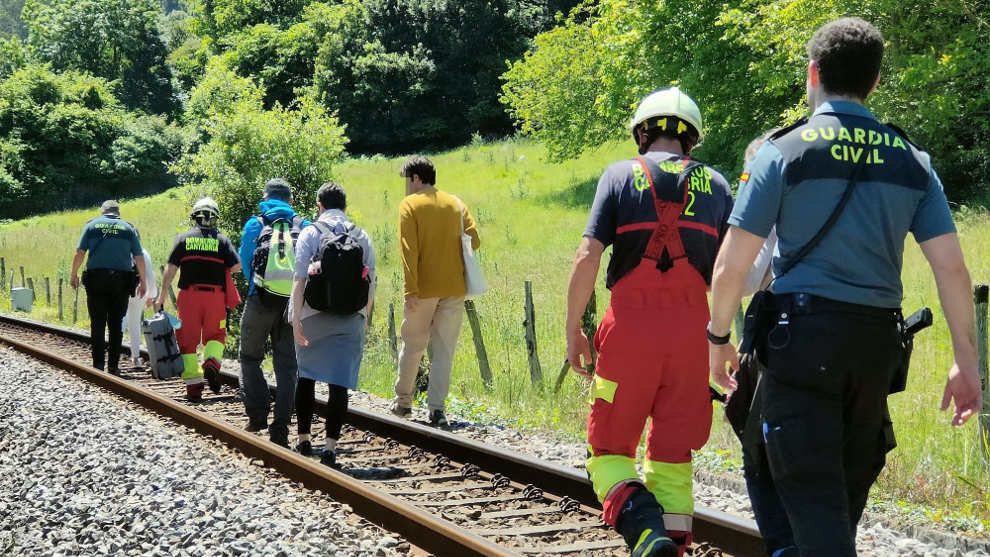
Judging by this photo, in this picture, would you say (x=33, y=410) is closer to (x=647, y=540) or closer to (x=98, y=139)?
(x=647, y=540)

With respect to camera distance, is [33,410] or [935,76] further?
[935,76]

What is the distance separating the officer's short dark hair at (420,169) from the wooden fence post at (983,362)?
4520mm

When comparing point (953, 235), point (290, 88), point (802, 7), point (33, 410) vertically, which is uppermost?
point (290, 88)

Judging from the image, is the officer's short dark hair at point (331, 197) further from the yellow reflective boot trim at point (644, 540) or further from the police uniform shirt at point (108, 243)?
the police uniform shirt at point (108, 243)

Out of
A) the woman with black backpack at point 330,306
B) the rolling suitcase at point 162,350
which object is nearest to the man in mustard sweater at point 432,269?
the woman with black backpack at point 330,306

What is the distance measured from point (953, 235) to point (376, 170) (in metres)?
48.6

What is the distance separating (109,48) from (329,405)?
10596cm

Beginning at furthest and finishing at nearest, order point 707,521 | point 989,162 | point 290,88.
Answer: point 290,88
point 989,162
point 707,521

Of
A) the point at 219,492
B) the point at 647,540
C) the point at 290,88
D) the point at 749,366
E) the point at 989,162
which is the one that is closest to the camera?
the point at 749,366

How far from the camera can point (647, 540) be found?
378 cm

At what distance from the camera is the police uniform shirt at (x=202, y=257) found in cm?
994

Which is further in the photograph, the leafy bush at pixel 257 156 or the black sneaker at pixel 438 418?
the leafy bush at pixel 257 156

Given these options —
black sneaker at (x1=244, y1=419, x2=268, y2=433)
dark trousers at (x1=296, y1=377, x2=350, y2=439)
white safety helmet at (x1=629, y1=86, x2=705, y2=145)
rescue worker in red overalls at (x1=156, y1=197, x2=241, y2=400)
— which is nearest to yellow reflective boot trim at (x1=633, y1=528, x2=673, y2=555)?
white safety helmet at (x1=629, y1=86, x2=705, y2=145)

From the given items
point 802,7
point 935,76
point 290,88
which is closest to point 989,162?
point 935,76
